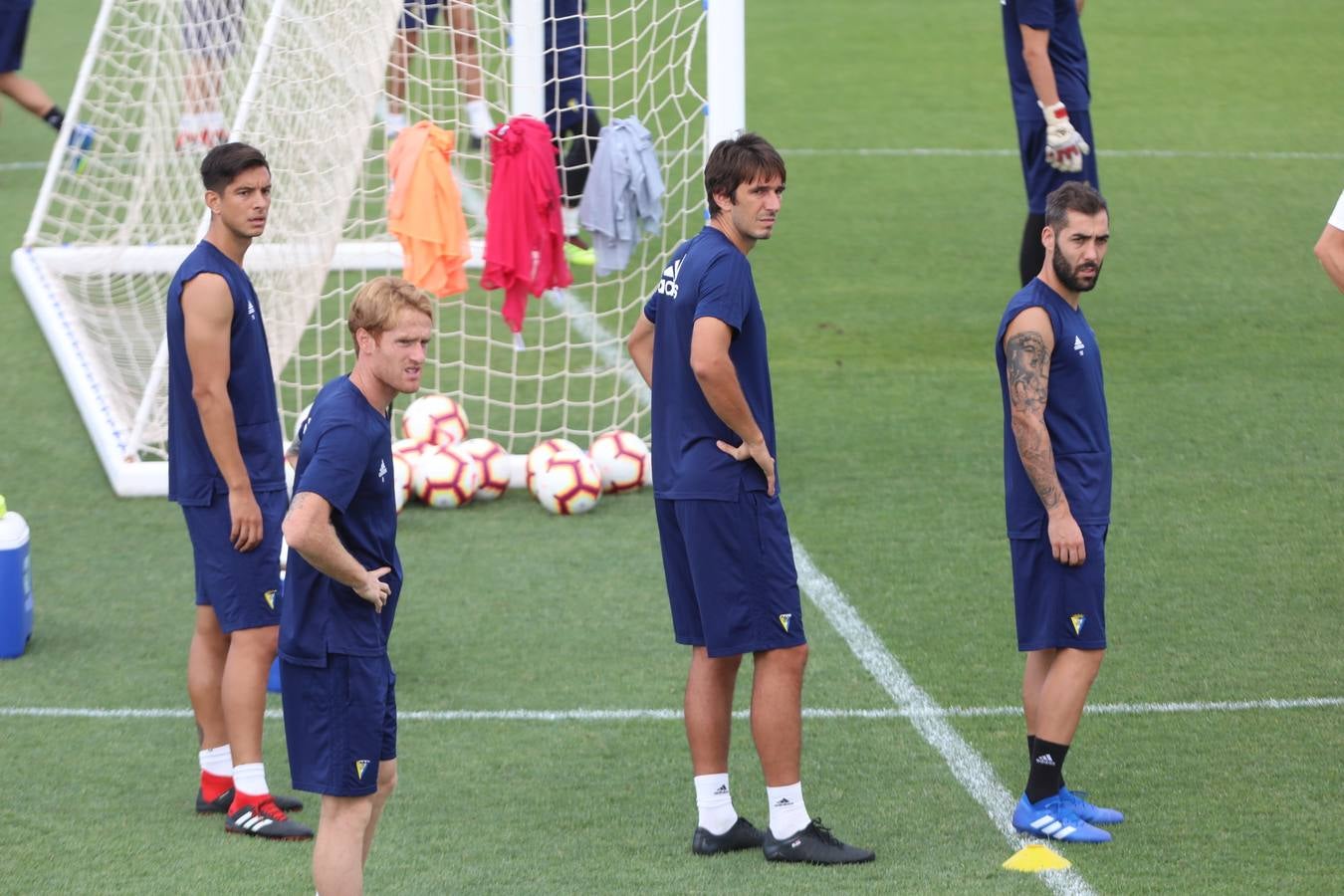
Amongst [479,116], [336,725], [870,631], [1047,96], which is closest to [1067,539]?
[870,631]

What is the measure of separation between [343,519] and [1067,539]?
2006 millimetres

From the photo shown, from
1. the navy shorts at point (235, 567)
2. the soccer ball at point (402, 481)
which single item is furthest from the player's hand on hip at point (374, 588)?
the soccer ball at point (402, 481)

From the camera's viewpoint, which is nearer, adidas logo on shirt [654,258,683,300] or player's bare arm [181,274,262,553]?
adidas logo on shirt [654,258,683,300]

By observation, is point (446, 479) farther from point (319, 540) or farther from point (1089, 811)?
point (319, 540)

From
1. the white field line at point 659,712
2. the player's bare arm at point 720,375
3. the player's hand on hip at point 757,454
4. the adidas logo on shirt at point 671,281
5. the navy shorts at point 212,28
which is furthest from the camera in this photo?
the navy shorts at point 212,28

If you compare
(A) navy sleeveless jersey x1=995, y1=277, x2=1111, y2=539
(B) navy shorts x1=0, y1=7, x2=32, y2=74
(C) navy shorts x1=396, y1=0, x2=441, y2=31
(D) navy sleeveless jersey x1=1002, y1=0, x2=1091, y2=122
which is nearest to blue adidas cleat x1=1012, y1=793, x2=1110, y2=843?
(A) navy sleeveless jersey x1=995, y1=277, x2=1111, y2=539

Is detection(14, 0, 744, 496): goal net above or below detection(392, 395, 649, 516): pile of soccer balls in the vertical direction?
above

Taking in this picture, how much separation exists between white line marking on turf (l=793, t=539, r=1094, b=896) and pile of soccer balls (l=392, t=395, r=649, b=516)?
1.06 meters

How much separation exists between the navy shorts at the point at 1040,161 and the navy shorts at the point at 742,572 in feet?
15.8

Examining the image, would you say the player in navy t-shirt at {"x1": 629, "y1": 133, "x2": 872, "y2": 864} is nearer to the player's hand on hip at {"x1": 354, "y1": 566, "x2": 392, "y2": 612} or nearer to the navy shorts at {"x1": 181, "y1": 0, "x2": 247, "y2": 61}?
the player's hand on hip at {"x1": 354, "y1": 566, "x2": 392, "y2": 612}

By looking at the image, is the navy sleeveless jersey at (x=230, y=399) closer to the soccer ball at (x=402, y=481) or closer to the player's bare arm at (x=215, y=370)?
the player's bare arm at (x=215, y=370)

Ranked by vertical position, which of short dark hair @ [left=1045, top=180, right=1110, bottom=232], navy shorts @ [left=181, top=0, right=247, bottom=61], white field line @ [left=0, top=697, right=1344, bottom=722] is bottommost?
white field line @ [left=0, top=697, right=1344, bottom=722]

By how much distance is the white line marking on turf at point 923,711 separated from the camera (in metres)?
5.27

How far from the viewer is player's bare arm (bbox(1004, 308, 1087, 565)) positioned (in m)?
5.05
